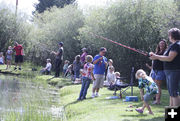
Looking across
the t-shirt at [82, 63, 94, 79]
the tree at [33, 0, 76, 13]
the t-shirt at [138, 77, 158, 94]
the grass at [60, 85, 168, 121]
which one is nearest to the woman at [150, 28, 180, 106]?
the grass at [60, 85, 168, 121]

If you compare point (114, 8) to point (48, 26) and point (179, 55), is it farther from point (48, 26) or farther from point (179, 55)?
point (179, 55)

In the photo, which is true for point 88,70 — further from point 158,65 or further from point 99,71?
point 158,65

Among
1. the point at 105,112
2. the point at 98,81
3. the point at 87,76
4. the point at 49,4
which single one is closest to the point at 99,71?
the point at 98,81

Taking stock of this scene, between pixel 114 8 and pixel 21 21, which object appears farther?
pixel 21 21

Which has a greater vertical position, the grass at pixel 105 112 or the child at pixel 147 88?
the child at pixel 147 88

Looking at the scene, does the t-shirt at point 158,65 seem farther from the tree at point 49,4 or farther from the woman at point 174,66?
the tree at point 49,4

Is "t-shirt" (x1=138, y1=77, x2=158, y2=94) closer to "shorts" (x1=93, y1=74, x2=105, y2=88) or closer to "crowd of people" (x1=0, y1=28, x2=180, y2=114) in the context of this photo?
"crowd of people" (x1=0, y1=28, x2=180, y2=114)

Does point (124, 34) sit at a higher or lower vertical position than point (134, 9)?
lower

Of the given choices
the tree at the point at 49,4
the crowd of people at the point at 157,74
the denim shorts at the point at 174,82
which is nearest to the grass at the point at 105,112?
the crowd of people at the point at 157,74

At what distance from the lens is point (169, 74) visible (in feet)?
21.0

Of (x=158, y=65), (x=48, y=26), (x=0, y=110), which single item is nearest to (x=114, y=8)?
(x=48, y=26)

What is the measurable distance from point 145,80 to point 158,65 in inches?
71.0

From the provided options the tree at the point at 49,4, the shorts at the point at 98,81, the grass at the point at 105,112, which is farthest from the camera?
the tree at the point at 49,4

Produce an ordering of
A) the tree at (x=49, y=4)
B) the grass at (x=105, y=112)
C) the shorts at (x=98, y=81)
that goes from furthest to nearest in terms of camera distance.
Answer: the tree at (x=49, y=4) < the shorts at (x=98, y=81) < the grass at (x=105, y=112)
